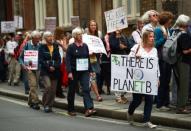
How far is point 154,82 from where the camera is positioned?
10.5 m

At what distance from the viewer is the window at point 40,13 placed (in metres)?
27.6

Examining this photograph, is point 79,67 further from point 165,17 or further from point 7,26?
point 7,26

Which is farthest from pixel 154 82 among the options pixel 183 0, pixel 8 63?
pixel 8 63

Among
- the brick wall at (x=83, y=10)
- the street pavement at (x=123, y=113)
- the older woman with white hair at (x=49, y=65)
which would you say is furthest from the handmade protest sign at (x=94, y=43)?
the brick wall at (x=83, y=10)

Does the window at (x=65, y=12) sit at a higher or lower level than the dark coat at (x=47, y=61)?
higher

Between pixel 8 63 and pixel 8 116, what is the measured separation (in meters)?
9.10

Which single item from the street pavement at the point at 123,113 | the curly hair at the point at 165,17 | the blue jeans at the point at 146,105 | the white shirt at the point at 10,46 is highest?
the curly hair at the point at 165,17

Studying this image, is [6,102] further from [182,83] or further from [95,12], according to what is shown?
[95,12]

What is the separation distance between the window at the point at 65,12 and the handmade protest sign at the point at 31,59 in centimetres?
1009

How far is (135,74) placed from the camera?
1088cm

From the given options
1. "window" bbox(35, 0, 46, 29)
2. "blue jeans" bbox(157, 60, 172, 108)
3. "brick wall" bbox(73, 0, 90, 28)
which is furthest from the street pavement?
"window" bbox(35, 0, 46, 29)

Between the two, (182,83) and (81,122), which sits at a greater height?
(182,83)

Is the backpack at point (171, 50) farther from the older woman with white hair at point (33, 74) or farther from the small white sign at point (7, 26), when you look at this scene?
the small white sign at point (7, 26)

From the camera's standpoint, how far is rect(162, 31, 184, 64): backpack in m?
11.1
